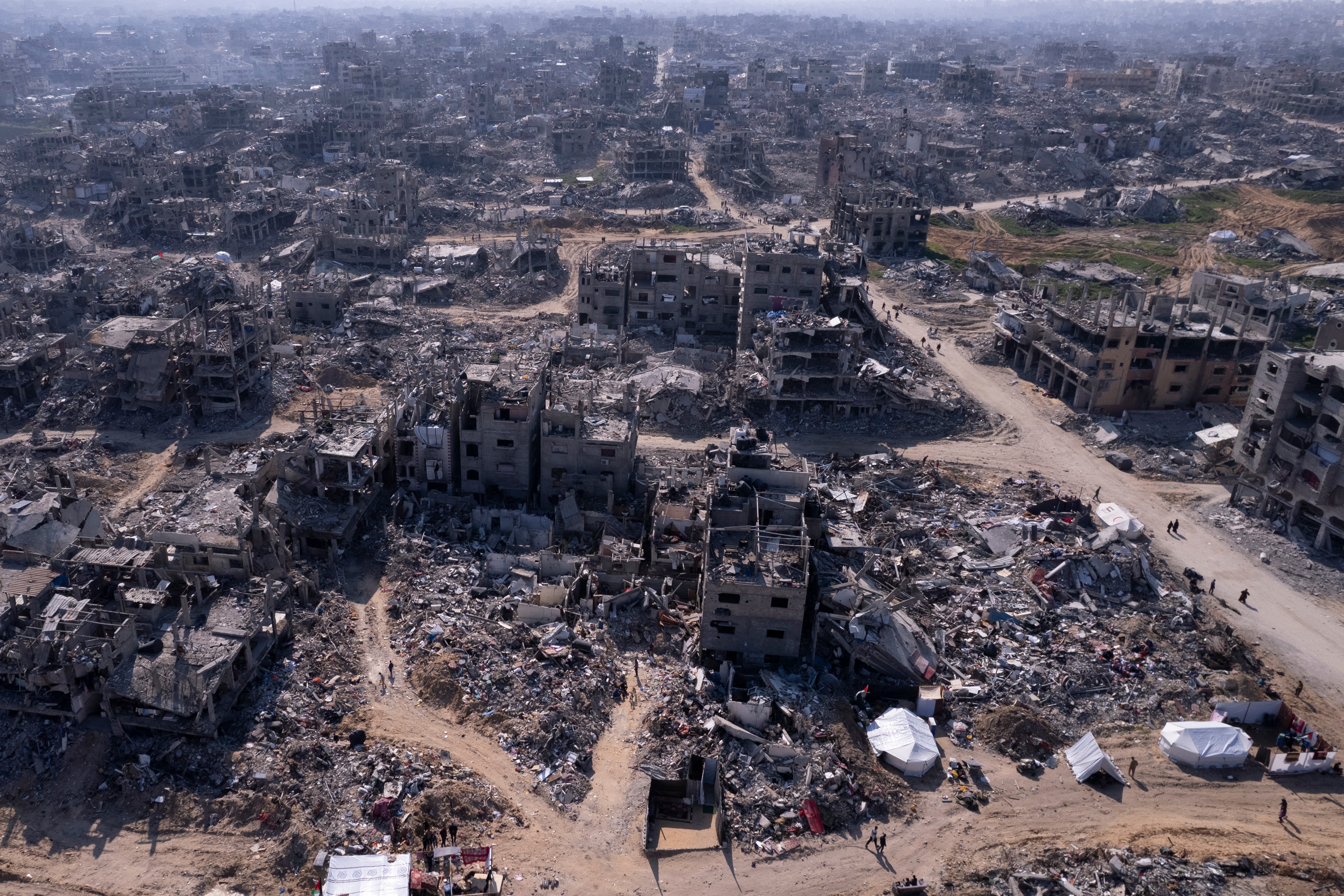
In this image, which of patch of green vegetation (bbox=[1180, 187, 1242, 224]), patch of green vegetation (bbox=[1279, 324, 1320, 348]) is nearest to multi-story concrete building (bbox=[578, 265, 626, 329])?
patch of green vegetation (bbox=[1279, 324, 1320, 348])

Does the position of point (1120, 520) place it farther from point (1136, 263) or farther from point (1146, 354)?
point (1136, 263)

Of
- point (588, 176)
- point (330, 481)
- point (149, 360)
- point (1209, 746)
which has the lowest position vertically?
point (1209, 746)

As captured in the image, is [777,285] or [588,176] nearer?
[777,285]

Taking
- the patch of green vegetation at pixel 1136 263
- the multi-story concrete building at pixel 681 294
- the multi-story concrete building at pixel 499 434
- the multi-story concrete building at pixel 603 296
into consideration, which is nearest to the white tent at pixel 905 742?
the multi-story concrete building at pixel 499 434

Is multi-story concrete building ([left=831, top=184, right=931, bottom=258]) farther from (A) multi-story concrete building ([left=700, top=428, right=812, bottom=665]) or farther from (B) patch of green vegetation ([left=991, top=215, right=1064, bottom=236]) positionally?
(A) multi-story concrete building ([left=700, top=428, right=812, bottom=665])

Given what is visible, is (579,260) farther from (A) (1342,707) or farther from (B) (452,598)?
(A) (1342,707)

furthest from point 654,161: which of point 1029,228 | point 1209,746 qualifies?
point 1209,746

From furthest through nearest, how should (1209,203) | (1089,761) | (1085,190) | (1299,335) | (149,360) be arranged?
(1085,190)
(1209,203)
(1299,335)
(149,360)
(1089,761)
